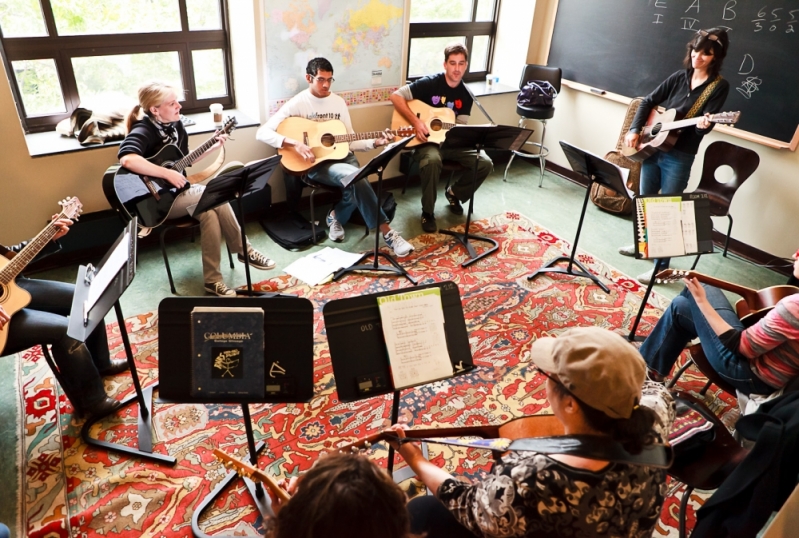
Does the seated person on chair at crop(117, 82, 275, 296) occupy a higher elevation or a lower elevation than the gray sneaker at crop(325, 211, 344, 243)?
higher

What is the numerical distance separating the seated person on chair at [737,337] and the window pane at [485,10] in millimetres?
3639

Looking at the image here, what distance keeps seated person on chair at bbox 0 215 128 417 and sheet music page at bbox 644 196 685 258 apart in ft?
9.11

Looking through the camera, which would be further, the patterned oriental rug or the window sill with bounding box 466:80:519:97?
the window sill with bounding box 466:80:519:97

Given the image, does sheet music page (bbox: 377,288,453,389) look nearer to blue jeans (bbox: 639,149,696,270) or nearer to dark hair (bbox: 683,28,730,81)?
blue jeans (bbox: 639,149,696,270)

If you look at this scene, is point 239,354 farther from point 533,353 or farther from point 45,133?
point 45,133

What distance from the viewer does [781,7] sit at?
3.59 metres

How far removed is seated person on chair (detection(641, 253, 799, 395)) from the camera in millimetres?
2090

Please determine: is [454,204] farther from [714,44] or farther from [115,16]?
[115,16]

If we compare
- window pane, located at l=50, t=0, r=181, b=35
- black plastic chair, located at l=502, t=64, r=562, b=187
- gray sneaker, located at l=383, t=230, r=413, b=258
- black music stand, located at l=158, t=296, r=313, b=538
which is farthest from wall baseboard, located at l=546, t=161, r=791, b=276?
window pane, located at l=50, t=0, r=181, b=35

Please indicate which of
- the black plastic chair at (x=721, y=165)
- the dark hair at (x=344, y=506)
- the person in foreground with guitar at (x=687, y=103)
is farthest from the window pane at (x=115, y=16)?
the black plastic chair at (x=721, y=165)

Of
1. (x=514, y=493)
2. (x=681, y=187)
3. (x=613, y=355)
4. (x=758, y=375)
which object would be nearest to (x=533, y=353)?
(x=613, y=355)

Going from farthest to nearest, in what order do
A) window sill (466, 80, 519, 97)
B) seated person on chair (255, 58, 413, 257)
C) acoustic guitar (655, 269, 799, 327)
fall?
window sill (466, 80, 519, 97)
seated person on chair (255, 58, 413, 257)
acoustic guitar (655, 269, 799, 327)

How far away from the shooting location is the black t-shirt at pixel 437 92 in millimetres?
4273

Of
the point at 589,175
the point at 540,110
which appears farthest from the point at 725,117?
the point at 540,110
